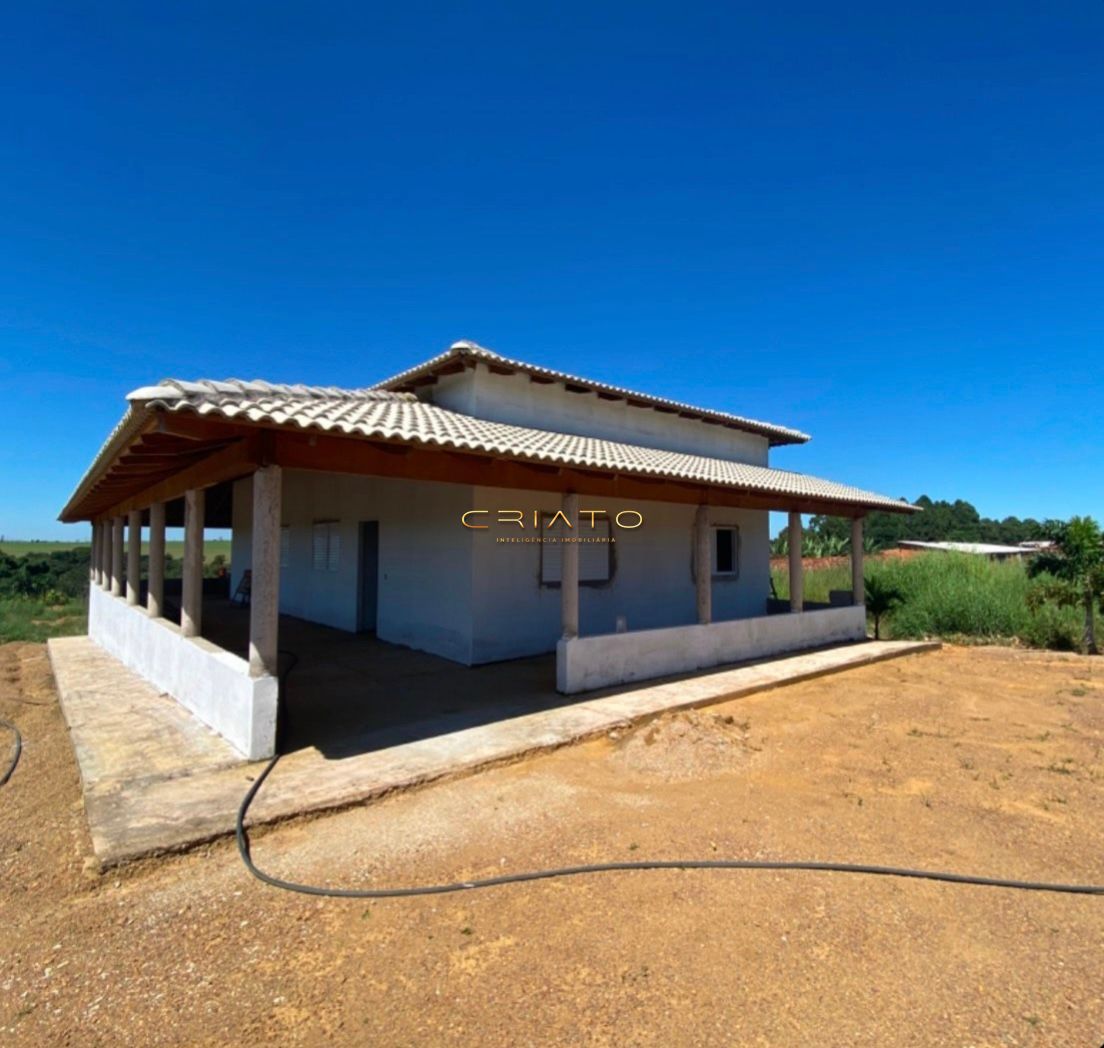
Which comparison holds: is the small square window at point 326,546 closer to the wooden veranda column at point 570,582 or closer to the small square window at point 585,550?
the small square window at point 585,550

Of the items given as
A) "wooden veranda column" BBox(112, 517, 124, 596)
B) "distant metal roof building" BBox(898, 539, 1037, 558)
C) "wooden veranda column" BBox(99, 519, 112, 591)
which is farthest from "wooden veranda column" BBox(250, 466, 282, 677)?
"distant metal roof building" BBox(898, 539, 1037, 558)

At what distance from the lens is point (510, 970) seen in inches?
111

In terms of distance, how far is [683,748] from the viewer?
5797 millimetres

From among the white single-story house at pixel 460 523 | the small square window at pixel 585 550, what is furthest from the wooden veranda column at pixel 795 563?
the small square window at pixel 585 550

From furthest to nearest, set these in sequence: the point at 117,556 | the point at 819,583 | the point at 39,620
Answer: the point at 819,583 < the point at 39,620 < the point at 117,556

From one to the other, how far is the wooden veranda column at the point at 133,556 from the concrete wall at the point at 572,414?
529cm

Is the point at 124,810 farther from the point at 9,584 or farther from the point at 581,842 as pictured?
the point at 9,584

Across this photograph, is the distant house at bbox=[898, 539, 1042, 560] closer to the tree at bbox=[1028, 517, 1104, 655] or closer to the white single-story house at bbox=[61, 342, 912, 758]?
the tree at bbox=[1028, 517, 1104, 655]

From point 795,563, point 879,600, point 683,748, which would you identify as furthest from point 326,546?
point 879,600

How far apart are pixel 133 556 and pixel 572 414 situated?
7.96 metres

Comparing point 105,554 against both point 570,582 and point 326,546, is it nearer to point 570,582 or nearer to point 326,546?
point 326,546

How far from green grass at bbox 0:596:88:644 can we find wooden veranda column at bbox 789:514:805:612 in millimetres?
16891

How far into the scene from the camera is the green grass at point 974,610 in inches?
559

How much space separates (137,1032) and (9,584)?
36327mm
